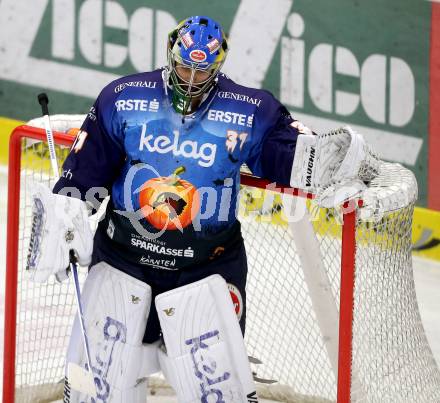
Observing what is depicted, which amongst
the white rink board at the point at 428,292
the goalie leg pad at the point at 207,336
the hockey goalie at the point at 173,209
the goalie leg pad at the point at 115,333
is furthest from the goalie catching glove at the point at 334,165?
the white rink board at the point at 428,292

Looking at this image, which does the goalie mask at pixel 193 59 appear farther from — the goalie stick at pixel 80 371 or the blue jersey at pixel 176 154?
the goalie stick at pixel 80 371

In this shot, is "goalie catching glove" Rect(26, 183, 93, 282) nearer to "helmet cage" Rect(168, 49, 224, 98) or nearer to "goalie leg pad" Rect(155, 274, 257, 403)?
"goalie leg pad" Rect(155, 274, 257, 403)

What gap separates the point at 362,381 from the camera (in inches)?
155

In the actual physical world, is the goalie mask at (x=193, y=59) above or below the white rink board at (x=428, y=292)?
above

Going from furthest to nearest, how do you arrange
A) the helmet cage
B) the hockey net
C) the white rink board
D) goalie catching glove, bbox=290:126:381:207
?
the white rink board
the hockey net
the helmet cage
goalie catching glove, bbox=290:126:381:207

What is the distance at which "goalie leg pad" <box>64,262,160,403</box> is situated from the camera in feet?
A: 12.4

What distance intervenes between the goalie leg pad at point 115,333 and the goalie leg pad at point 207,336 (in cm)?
8

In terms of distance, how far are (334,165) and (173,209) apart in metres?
0.48

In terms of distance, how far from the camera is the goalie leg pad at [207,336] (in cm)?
374

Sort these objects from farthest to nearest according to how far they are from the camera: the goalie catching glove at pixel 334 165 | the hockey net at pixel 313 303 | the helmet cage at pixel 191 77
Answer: the hockey net at pixel 313 303, the helmet cage at pixel 191 77, the goalie catching glove at pixel 334 165

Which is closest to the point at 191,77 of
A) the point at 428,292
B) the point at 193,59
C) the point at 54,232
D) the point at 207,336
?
the point at 193,59

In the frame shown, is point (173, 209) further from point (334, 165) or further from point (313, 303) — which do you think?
point (313, 303)

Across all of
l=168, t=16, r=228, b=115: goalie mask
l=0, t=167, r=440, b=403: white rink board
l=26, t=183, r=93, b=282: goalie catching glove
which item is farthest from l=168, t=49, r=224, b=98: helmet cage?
l=0, t=167, r=440, b=403: white rink board

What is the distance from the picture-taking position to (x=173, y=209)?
3.71m
